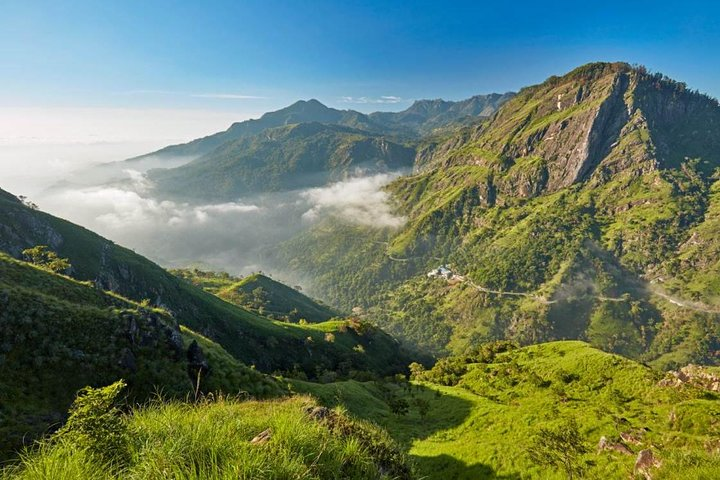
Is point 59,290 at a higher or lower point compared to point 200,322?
higher

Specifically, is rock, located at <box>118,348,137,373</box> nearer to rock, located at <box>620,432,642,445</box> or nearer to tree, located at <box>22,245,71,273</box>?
tree, located at <box>22,245,71,273</box>

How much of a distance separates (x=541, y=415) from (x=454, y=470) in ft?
60.7

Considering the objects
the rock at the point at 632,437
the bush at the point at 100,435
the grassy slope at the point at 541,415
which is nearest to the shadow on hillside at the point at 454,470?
the grassy slope at the point at 541,415

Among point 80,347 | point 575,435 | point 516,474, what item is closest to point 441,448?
point 516,474

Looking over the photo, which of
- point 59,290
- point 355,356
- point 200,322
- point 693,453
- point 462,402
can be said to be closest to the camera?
point 693,453

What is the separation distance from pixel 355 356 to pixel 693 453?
441ft

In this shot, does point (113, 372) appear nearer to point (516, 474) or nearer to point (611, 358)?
point (516, 474)

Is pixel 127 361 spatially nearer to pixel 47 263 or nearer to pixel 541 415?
pixel 541 415

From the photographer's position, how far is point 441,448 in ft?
135

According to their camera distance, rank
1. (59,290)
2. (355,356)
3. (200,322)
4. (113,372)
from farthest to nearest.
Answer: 1. (355,356)
2. (200,322)
3. (59,290)
4. (113,372)

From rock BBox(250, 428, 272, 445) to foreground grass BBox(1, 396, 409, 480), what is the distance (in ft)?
0.19

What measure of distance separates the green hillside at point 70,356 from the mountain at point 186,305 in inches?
2867

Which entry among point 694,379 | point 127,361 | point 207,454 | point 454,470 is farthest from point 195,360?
point 694,379

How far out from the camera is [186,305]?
422 ft
